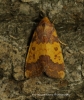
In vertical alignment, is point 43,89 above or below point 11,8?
below

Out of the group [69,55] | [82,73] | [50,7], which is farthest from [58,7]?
[82,73]

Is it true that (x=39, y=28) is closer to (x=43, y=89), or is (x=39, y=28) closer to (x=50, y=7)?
(x=50, y=7)

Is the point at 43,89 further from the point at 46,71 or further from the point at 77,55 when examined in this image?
the point at 77,55

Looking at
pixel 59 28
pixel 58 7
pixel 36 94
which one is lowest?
pixel 36 94

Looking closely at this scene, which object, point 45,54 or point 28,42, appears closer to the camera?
point 45,54

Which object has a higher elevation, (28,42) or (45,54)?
(28,42)

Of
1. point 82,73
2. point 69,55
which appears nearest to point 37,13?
point 69,55
